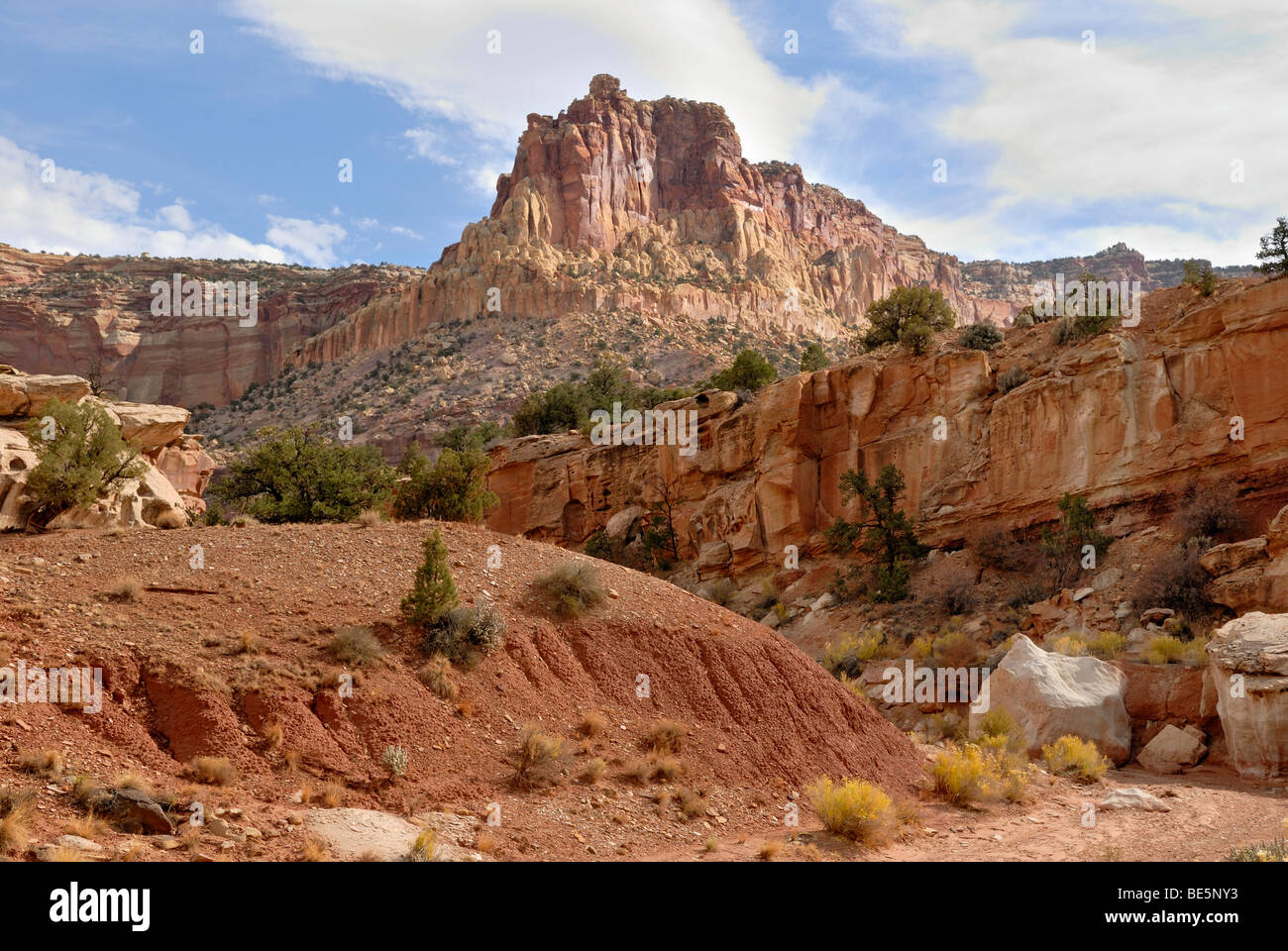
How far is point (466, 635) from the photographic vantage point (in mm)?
12781

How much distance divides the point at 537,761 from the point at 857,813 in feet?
12.7

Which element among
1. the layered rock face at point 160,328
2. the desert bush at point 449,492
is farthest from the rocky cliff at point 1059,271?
the desert bush at point 449,492

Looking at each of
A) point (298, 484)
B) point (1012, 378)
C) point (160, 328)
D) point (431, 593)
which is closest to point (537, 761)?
point (431, 593)

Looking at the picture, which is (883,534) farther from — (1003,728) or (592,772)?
(592,772)

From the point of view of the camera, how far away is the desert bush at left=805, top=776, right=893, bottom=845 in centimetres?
1117

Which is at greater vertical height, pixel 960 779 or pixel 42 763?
pixel 42 763

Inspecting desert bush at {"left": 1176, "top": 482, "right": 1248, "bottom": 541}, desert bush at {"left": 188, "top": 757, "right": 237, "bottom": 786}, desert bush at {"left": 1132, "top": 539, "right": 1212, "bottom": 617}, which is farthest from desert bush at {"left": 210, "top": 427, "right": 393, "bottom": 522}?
desert bush at {"left": 1176, "top": 482, "right": 1248, "bottom": 541}

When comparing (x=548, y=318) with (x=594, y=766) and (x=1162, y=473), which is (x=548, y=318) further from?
(x=594, y=766)

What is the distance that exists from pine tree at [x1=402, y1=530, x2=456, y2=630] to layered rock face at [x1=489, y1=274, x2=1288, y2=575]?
19985mm

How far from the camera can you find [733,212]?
115 metres

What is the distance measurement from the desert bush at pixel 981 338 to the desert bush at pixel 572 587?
77.3ft

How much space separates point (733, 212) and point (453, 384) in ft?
174

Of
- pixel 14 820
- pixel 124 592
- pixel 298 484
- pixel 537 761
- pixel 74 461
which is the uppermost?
pixel 74 461

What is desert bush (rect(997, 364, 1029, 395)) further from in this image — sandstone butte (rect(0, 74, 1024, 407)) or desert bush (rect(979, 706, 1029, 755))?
sandstone butte (rect(0, 74, 1024, 407))
